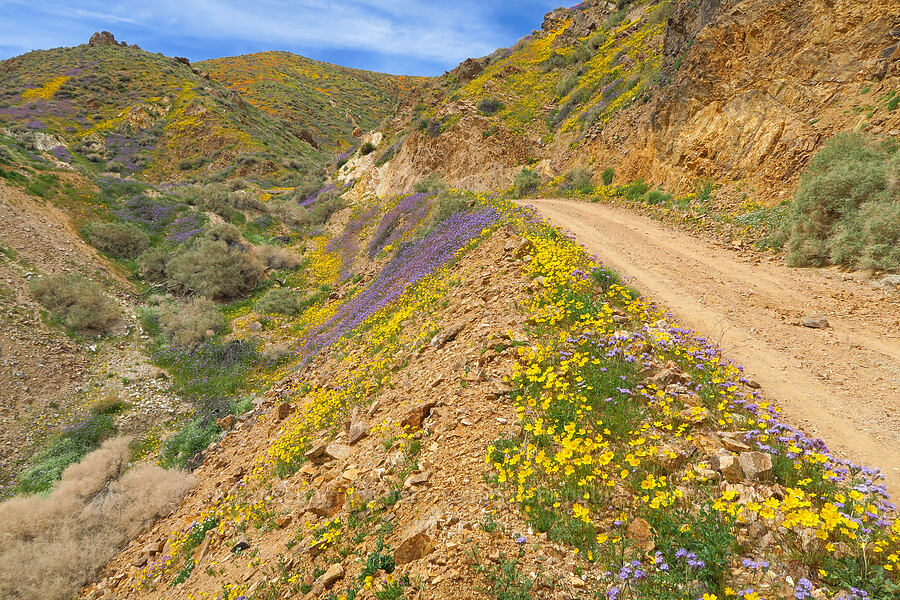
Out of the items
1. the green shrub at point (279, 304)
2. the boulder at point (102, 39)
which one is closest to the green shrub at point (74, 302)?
the green shrub at point (279, 304)

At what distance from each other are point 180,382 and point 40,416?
320cm

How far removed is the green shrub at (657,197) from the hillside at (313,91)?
57588 mm

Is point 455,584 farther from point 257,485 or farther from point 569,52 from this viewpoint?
point 569,52

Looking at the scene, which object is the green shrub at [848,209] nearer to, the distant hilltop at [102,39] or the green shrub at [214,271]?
the green shrub at [214,271]

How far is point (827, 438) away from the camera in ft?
14.0

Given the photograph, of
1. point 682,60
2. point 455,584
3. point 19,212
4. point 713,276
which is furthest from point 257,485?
point 682,60

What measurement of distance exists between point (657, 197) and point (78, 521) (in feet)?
64.3

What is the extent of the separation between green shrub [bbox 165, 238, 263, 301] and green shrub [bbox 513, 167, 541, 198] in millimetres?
15570

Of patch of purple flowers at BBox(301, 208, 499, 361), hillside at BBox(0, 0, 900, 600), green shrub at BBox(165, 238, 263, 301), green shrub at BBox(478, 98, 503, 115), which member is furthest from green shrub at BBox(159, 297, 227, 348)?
green shrub at BBox(478, 98, 503, 115)

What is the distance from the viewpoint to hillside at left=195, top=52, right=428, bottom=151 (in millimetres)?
77031

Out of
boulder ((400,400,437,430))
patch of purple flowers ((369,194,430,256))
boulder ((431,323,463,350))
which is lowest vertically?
boulder ((400,400,437,430))

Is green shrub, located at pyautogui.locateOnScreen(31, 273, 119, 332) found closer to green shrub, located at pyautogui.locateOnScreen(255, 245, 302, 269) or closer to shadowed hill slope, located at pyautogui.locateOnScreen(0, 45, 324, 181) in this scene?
green shrub, located at pyautogui.locateOnScreen(255, 245, 302, 269)

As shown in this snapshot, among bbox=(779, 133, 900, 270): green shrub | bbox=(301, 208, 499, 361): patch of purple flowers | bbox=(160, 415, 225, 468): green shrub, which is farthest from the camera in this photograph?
bbox=(301, 208, 499, 361): patch of purple flowers

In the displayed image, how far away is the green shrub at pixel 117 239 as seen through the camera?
64.0 ft
